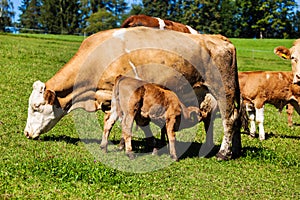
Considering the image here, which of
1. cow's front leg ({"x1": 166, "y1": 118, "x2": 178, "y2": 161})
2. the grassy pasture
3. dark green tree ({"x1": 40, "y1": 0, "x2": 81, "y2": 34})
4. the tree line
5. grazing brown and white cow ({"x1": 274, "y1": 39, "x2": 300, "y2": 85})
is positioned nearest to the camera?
the grassy pasture

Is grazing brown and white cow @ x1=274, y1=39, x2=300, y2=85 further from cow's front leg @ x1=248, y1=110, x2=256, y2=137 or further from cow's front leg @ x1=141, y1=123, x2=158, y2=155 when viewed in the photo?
cow's front leg @ x1=141, y1=123, x2=158, y2=155

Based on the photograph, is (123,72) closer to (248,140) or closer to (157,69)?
(157,69)

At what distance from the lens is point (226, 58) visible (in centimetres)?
866

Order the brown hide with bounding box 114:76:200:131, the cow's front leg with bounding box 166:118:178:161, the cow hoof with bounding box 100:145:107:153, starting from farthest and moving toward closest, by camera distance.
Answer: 1. the cow hoof with bounding box 100:145:107:153
2. the cow's front leg with bounding box 166:118:178:161
3. the brown hide with bounding box 114:76:200:131

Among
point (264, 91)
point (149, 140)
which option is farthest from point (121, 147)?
point (264, 91)

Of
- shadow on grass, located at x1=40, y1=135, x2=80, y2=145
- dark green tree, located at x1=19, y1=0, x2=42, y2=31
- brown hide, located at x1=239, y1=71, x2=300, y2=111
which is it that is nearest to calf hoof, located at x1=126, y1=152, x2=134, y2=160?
shadow on grass, located at x1=40, y1=135, x2=80, y2=145

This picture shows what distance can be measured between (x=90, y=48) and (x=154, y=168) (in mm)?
2786

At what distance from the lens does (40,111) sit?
28.7ft

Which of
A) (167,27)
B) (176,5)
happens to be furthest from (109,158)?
(176,5)

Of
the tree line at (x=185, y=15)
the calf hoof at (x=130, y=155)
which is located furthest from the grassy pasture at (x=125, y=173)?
the tree line at (x=185, y=15)

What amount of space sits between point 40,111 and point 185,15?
90200 millimetres

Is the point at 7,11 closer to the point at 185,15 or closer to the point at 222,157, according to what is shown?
the point at 185,15

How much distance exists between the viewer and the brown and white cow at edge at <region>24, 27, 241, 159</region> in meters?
8.23

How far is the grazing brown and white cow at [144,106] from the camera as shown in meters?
7.82
